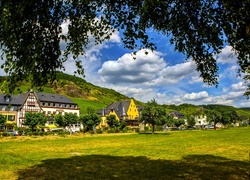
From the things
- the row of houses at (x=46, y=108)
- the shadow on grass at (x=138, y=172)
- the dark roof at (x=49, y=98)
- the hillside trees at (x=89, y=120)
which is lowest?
the shadow on grass at (x=138, y=172)

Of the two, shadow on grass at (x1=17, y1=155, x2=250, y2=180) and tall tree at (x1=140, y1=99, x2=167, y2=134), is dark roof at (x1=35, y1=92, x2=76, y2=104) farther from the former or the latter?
shadow on grass at (x1=17, y1=155, x2=250, y2=180)

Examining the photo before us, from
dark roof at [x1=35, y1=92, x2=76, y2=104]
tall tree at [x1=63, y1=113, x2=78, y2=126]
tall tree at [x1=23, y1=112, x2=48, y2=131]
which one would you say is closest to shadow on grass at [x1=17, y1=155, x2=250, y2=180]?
tall tree at [x1=23, y1=112, x2=48, y2=131]

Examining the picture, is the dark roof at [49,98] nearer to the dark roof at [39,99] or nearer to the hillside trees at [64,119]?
the dark roof at [39,99]

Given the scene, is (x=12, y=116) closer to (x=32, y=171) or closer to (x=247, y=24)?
(x=32, y=171)

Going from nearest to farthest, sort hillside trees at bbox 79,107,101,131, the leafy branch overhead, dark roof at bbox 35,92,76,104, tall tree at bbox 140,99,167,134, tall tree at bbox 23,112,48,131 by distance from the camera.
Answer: the leafy branch overhead → tall tree at bbox 140,99,167,134 → tall tree at bbox 23,112,48,131 → hillside trees at bbox 79,107,101,131 → dark roof at bbox 35,92,76,104

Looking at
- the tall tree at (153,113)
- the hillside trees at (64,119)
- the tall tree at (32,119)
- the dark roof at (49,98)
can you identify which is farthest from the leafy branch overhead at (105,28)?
the dark roof at (49,98)

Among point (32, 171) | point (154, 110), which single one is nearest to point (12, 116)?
point (154, 110)

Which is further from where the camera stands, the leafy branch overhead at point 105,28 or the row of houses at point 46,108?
the row of houses at point 46,108

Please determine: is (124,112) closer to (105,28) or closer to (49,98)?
(49,98)

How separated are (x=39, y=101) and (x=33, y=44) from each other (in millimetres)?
111142

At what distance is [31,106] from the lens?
10800 centimetres

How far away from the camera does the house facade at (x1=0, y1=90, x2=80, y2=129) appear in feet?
323

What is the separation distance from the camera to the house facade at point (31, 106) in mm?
98388

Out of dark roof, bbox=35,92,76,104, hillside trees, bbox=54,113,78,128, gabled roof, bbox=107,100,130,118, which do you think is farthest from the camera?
gabled roof, bbox=107,100,130,118
